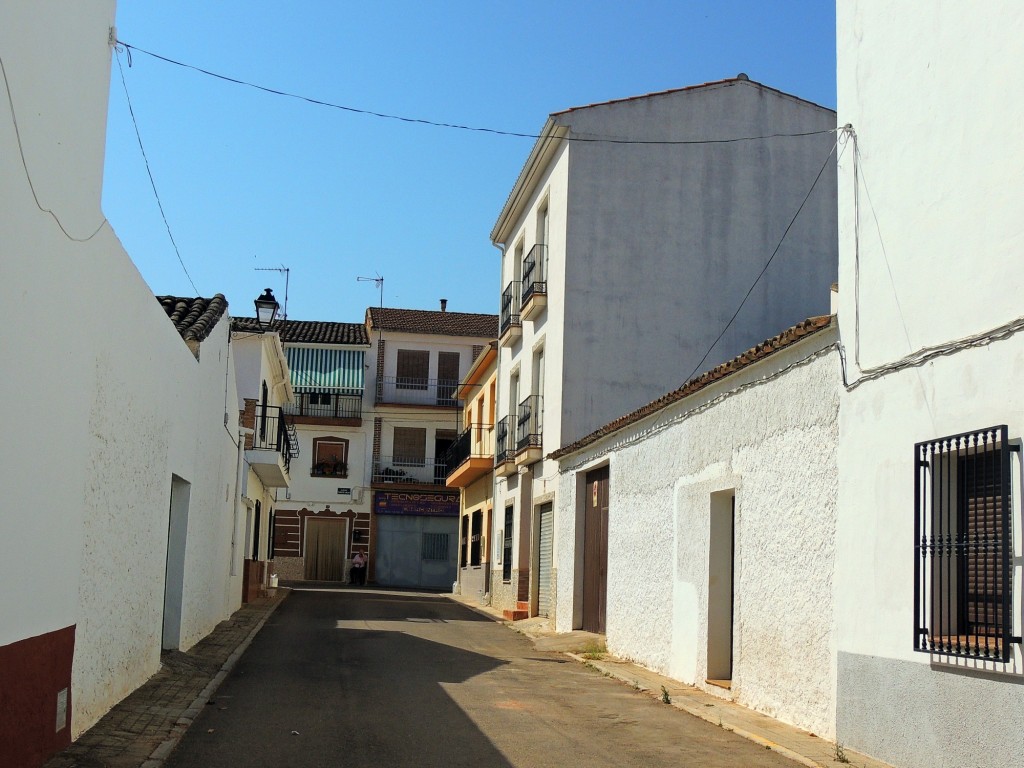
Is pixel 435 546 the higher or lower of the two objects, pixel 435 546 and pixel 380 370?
the lower

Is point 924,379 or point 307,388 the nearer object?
point 924,379

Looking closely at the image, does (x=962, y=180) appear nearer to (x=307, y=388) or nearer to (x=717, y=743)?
(x=717, y=743)

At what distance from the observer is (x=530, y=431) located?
2517cm

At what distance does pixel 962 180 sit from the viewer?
7.67 meters

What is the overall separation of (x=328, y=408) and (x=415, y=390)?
372 centimetres

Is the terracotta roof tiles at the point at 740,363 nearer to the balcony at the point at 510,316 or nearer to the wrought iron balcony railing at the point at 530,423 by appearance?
the wrought iron balcony railing at the point at 530,423

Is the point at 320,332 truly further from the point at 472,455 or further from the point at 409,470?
the point at 472,455

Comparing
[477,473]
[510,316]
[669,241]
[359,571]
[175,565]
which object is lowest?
[359,571]

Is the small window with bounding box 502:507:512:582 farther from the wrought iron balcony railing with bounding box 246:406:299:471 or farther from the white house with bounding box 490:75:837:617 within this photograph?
the wrought iron balcony railing with bounding box 246:406:299:471

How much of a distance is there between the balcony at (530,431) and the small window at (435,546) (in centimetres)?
2029

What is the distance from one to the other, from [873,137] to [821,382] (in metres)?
2.01

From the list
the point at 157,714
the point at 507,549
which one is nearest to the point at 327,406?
the point at 507,549

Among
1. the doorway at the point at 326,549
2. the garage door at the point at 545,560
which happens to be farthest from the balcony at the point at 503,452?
the doorway at the point at 326,549

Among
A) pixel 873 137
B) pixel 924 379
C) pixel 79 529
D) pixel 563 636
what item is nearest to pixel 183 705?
pixel 79 529
